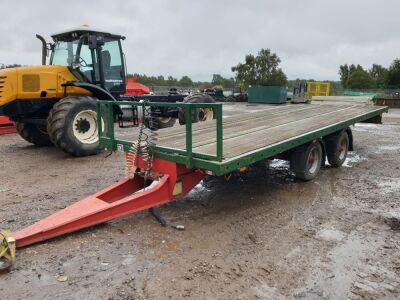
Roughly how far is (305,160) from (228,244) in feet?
8.31

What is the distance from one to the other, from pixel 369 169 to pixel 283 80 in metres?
41.8

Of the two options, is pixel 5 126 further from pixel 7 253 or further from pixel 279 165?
pixel 7 253

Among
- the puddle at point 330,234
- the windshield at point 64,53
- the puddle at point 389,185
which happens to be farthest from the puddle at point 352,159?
the windshield at point 64,53

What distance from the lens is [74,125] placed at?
7.93 metres

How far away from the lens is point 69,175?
6.82 meters

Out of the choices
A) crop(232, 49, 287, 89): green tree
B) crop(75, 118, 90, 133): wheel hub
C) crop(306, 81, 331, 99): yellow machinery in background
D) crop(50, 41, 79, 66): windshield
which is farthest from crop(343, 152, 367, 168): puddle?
crop(232, 49, 287, 89): green tree

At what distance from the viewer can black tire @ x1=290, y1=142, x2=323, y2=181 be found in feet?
19.5

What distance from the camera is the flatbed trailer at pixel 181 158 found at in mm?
3926

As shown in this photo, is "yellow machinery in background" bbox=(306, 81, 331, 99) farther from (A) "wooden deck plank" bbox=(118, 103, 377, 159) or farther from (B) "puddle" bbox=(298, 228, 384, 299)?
(B) "puddle" bbox=(298, 228, 384, 299)

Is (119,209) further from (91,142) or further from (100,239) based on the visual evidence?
(91,142)

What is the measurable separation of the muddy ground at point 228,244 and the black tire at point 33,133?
303 cm

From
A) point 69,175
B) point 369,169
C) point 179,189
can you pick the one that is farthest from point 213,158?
point 369,169

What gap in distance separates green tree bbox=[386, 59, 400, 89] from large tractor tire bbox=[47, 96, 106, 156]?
47.2m

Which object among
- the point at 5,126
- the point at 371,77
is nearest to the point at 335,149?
the point at 5,126
